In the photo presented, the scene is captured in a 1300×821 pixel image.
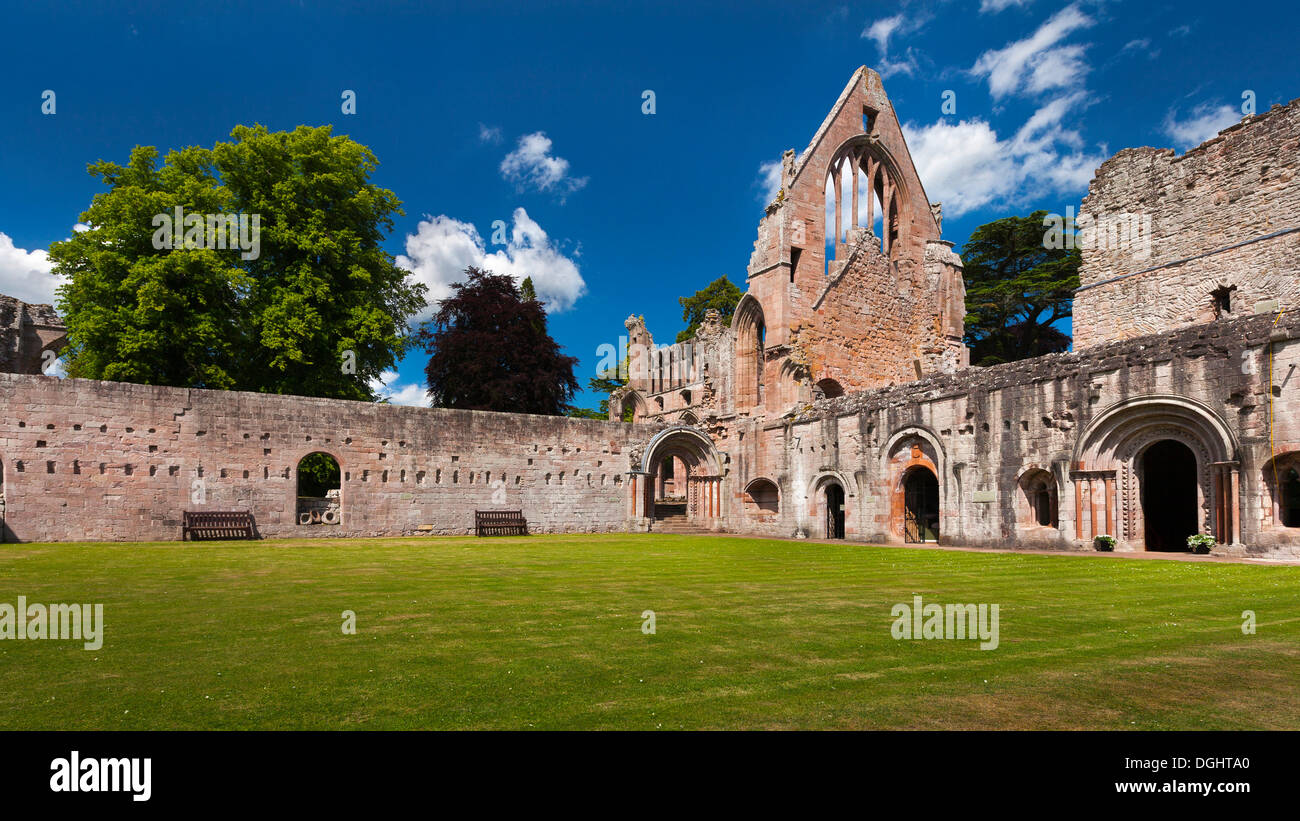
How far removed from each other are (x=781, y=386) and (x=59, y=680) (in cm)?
2735

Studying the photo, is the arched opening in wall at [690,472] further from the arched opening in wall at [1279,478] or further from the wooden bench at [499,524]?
the arched opening in wall at [1279,478]

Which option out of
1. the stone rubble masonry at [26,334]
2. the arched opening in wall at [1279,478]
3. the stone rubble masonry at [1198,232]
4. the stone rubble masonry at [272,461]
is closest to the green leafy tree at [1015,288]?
the stone rubble masonry at [1198,232]

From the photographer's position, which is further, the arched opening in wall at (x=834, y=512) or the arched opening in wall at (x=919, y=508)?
the arched opening in wall at (x=834, y=512)

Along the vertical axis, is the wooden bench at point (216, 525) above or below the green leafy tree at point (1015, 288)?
below

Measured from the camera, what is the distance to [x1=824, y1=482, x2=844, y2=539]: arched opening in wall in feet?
85.1

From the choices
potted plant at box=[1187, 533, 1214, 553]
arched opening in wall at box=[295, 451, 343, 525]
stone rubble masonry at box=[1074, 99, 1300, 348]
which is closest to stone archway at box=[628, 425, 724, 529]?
arched opening in wall at box=[295, 451, 343, 525]

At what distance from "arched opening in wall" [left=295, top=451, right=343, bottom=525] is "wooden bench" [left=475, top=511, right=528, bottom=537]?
4.32 metres

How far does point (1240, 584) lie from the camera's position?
10.1 m

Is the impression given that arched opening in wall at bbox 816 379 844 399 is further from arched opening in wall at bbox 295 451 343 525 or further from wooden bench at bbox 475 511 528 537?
arched opening in wall at bbox 295 451 343 525

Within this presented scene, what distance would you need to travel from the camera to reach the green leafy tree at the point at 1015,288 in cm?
4181

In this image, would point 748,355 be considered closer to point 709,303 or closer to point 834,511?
point 834,511

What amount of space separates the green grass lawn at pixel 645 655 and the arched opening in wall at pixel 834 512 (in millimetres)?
14440
